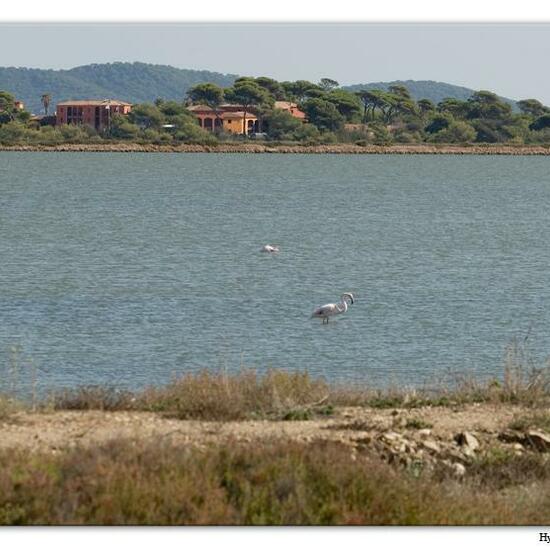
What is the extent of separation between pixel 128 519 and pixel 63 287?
74.3ft

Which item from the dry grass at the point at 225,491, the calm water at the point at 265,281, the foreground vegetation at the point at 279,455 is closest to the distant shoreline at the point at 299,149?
the calm water at the point at 265,281

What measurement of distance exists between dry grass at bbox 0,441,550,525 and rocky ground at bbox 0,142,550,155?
140981 mm

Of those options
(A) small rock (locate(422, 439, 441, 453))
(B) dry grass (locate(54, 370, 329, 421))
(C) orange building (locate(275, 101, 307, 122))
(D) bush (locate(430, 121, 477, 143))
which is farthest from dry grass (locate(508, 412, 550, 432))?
(C) orange building (locate(275, 101, 307, 122))

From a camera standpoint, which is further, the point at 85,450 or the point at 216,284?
the point at 216,284

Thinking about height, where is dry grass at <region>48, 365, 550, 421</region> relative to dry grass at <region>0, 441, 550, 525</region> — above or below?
below

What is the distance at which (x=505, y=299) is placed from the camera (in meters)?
29.6

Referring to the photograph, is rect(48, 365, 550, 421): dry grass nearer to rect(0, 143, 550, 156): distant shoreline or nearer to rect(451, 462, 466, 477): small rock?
rect(451, 462, 466, 477): small rock

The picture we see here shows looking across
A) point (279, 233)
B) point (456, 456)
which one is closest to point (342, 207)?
point (279, 233)

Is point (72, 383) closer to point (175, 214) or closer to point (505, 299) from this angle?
point (505, 299)

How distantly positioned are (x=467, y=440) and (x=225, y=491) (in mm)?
3330

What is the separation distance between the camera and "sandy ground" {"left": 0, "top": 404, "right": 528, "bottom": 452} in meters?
10.6

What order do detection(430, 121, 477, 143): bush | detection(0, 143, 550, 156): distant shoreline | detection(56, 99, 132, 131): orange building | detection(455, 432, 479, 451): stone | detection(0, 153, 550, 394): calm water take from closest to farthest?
detection(455, 432, 479, 451): stone, detection(0, 153, 550, 394): calm water, detection(0, 143, 550, 156): distant shoreline, detection(430, 121, 477, 143): bush, detection(56, 99, 132, 131): orange building

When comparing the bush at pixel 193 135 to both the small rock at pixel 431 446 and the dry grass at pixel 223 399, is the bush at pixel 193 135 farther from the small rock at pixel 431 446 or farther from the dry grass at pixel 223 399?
the small rock at pixel 431 446

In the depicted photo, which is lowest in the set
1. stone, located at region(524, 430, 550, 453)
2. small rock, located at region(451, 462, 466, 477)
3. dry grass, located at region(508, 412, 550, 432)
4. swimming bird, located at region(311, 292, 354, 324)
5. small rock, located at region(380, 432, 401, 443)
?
swimming bird, located at region(311, 292, 354, 324)
